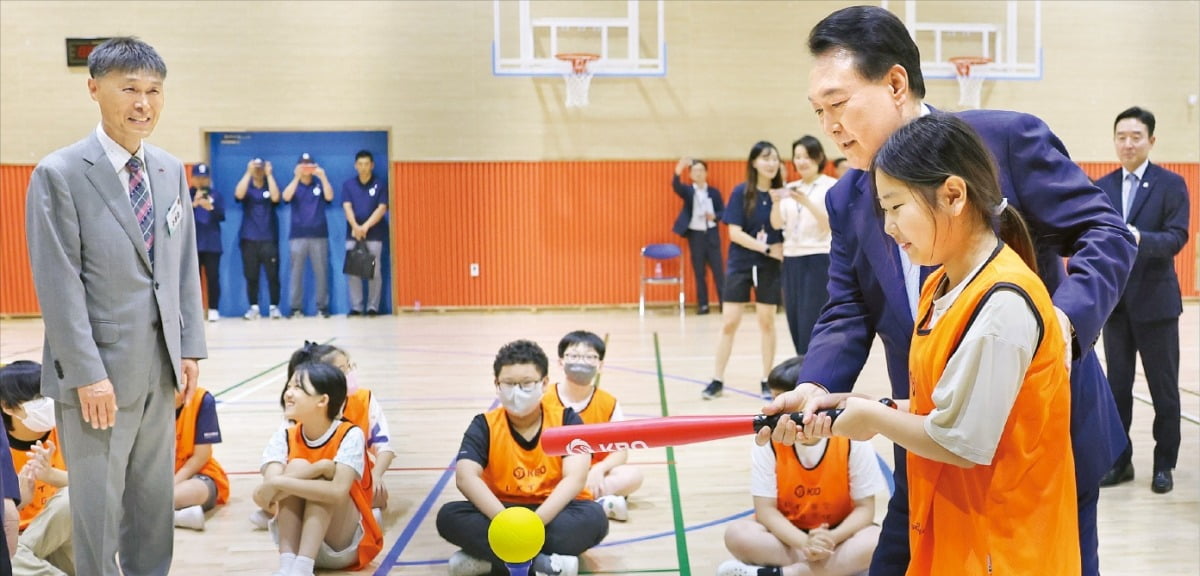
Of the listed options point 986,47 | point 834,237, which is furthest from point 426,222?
point 834,237

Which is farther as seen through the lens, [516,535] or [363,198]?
[363,198]

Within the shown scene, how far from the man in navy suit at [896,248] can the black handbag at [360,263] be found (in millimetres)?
12616

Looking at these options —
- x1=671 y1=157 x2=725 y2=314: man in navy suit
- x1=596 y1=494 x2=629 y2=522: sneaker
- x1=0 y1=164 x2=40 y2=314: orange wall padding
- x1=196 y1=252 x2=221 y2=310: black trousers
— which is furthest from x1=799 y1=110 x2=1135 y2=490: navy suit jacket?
x1=0 y1=164 x2=40 y2=314: orange wall padding

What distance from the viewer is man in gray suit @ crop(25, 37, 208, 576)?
350 cm

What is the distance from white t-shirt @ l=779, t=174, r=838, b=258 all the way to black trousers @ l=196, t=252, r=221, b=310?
9.51 meters

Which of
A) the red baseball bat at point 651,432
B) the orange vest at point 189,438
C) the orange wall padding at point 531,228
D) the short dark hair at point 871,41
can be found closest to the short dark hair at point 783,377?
the red baseball bat at point 651,432

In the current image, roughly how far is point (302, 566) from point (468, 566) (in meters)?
0.70

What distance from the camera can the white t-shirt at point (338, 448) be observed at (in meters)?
4.66

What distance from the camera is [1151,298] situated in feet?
18.7

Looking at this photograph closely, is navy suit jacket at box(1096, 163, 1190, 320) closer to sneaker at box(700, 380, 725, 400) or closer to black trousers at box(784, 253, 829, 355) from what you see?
black trousers at box(784, 253, 829, 355)

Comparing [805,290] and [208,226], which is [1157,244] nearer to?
[805,290]

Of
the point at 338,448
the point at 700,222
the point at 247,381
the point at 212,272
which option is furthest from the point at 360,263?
the point at 338,448

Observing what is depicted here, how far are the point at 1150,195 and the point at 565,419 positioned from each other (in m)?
3.51

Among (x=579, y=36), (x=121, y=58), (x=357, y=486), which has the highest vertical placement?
(x=579, y=36)
